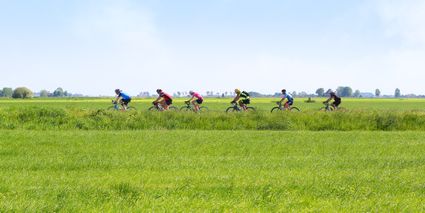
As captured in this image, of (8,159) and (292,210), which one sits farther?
(8,159)

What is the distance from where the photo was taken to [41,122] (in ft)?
67.5

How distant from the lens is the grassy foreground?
615 cm

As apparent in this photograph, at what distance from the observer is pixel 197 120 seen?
2136 centimetres

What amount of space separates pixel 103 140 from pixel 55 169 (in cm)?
520

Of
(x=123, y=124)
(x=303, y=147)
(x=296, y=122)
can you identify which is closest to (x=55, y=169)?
(x=303, y=147)

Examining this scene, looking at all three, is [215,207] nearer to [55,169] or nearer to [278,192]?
[278,192]

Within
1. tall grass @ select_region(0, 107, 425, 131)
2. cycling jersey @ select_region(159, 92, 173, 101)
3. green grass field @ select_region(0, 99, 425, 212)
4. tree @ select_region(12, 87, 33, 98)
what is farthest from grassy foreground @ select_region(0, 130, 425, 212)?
tree @ select_region(12, 87, 33, 98)

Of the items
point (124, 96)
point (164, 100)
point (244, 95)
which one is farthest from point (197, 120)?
point (124, 96)

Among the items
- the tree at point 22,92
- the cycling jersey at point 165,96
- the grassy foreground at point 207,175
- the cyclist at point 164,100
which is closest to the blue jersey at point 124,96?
the cyclist at point 164,100

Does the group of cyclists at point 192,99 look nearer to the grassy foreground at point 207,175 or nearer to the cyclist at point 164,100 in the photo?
the cyclist at point 164,100

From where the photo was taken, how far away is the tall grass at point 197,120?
20.5 metres

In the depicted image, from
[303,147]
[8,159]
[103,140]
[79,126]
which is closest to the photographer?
[8,159]

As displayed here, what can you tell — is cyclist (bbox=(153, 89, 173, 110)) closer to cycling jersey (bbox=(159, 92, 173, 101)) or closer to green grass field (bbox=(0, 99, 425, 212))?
cycling jersey (bbox=(159, 92, 173, 101))

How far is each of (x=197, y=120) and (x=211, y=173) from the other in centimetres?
1297
